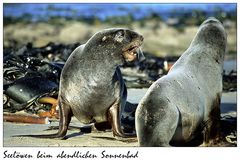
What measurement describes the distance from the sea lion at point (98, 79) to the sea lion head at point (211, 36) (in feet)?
2.81

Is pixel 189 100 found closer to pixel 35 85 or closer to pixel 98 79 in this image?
pixel 98 79

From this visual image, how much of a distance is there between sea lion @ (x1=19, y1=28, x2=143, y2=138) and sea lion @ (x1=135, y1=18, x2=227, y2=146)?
0.67m

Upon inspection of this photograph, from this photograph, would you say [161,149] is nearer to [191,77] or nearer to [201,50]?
[191,77]

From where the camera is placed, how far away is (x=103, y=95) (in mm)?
7301

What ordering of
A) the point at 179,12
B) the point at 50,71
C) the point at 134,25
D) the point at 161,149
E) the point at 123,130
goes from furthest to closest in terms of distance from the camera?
the point at 179,12, the point at 134,25, the point at 50,71, the point at 123,130, the point at 161,149

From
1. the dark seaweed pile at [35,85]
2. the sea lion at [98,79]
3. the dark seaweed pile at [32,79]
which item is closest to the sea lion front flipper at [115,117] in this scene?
the sea lion at [98,79]

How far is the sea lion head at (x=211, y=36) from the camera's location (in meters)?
7.68

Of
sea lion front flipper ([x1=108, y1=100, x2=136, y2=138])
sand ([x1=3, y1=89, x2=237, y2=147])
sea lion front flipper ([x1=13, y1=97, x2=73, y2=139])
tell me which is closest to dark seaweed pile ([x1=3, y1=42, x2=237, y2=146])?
sea lion front flipper ([x1=108, y1=100, x2=136, y2=138])

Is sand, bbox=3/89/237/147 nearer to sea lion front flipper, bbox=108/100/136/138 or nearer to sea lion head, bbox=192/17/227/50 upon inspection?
sea lion front flipper, bbox=108/100/136/138

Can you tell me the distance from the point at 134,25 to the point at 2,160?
1730 centimetres

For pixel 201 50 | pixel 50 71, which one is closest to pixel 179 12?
pixel 50 71

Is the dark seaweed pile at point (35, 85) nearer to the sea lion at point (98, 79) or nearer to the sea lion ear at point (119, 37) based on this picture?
the sea lion at point (98, 79)

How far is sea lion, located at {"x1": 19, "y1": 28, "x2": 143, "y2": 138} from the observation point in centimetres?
727

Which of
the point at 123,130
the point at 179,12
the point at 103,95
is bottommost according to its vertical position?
the point at 179,12
